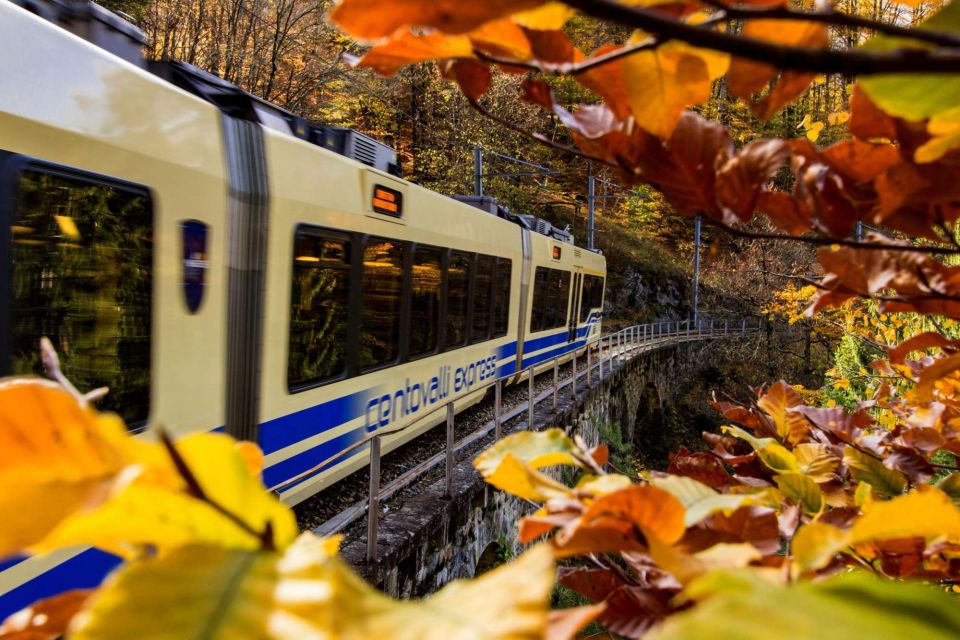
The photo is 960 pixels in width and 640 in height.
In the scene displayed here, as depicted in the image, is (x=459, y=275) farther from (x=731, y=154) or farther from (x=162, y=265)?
(x=731, y=154)

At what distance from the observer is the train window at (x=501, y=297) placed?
9258 mm

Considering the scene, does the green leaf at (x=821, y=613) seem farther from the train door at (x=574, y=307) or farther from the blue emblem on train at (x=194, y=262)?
the train door at (x=574, y=307)

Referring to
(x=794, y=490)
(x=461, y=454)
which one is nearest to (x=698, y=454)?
(x=794, y=490)

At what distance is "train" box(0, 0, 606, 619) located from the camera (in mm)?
2918

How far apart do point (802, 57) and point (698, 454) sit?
0.98 metres

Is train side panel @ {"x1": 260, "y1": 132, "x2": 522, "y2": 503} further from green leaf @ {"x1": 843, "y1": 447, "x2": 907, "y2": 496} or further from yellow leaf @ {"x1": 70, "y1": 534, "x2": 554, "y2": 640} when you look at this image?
yellow leaf @ {"x1": 70, "y1": 534, "x2": 554, "y2": 640}

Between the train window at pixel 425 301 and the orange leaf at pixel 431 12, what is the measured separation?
19.7 ft

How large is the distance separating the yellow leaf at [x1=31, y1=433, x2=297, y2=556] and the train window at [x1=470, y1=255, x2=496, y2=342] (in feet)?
25.8

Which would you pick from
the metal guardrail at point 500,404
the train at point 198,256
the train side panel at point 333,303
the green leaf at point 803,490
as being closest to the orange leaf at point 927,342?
the green leaf at point 803,490

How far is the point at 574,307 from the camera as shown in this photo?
1505cm

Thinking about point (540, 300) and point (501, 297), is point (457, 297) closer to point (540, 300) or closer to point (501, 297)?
point (501, 297)

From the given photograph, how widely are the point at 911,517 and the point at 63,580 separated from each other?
3498 millimetres

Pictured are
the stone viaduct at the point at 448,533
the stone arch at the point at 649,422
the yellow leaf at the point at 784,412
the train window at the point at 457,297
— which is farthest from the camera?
the stone arch at the point at 649,422

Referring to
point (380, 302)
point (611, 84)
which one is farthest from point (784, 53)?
point (380, 302)
